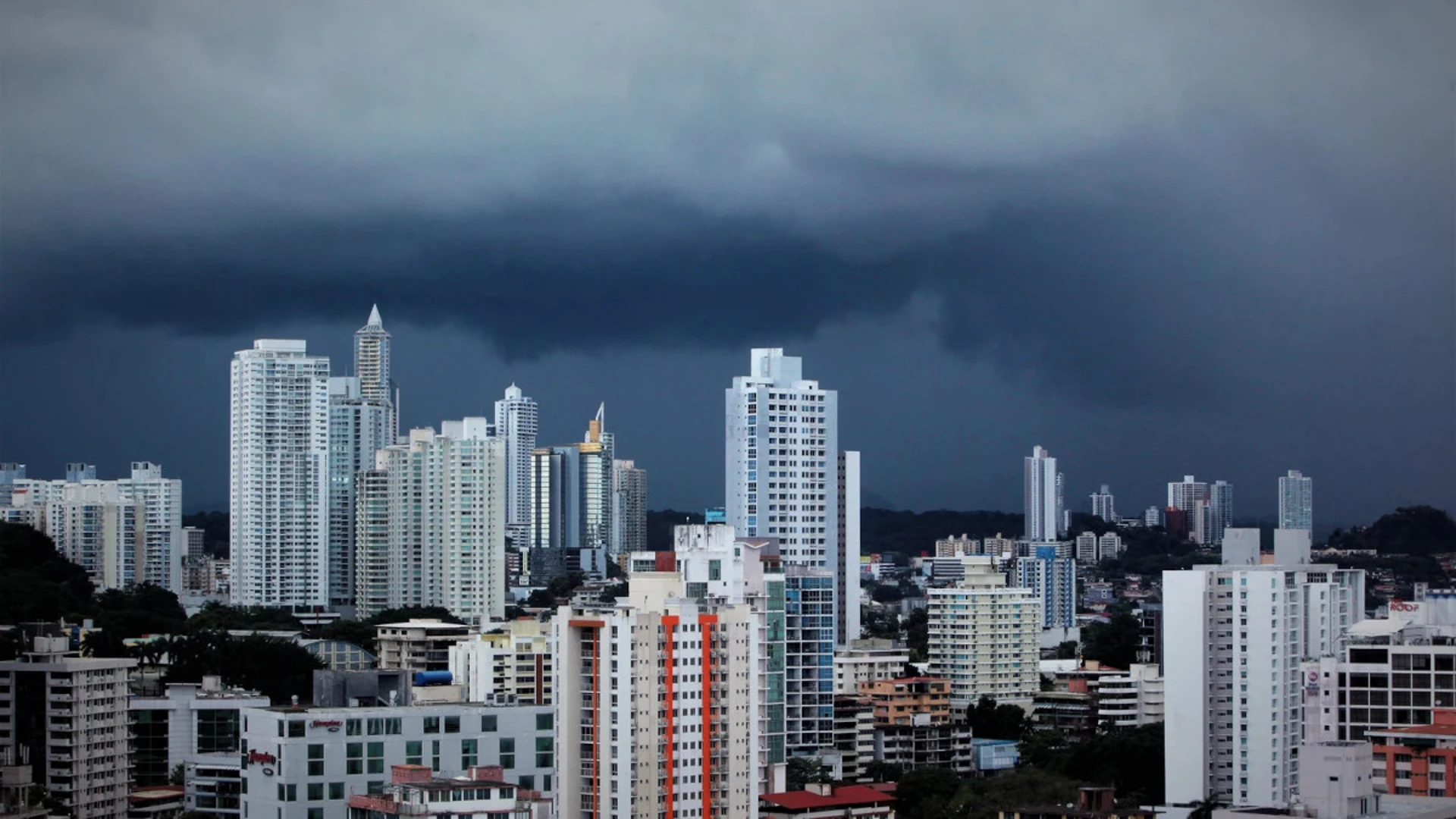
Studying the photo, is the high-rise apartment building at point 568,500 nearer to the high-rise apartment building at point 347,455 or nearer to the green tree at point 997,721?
the high-rise apartment building at point 347,455

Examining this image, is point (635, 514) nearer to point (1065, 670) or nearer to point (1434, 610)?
point (1065, 670)

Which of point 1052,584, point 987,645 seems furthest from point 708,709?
point 1052,584

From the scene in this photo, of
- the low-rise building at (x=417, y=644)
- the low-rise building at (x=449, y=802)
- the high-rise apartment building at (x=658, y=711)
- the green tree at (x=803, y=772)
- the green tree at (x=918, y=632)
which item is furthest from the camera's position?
the green tree at (x=918, y=632)

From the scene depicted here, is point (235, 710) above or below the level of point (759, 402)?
below

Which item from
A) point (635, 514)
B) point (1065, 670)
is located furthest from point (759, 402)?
point (635, 514)

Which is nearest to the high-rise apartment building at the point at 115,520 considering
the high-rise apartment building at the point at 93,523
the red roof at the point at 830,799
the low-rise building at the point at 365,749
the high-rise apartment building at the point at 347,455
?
the high-rise apartment building at the point at 93,523

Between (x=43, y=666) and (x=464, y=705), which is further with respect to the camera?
(x=43, y=666)
